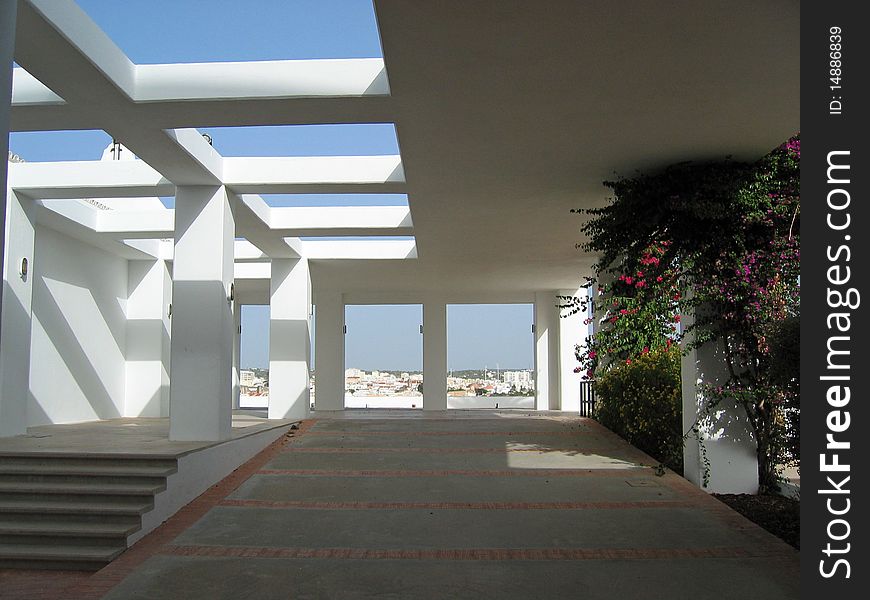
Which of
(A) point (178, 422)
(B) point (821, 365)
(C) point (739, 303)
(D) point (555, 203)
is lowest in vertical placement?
(A) point (178, 422)

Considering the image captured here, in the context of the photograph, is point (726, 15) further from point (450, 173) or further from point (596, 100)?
point (450, 173)

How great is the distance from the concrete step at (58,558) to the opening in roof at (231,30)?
389 cm

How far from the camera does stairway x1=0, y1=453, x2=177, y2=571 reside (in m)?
5.63

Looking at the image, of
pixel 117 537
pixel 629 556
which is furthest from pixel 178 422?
pixel 629 556

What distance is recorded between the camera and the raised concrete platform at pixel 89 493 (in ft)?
18.9

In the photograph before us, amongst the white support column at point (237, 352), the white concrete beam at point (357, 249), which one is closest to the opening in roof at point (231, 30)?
the white concrete beam at point (357, 249)

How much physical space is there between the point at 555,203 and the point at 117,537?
20.2 ft

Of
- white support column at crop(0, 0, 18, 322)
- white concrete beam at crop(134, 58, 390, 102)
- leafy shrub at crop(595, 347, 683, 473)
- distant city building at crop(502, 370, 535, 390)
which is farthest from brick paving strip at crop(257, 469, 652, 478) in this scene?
distant city building at crop(502, 370, 535, 390)

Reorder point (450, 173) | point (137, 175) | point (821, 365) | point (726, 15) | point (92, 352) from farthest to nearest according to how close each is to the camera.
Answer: point (92, 352) < point (137, 175) < point (450, 173) < point (726, 15) < point (821, 365)

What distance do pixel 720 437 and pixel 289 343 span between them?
8258 millimetres

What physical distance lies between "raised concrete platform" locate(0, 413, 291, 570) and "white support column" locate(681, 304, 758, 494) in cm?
510

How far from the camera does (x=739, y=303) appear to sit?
729 cm

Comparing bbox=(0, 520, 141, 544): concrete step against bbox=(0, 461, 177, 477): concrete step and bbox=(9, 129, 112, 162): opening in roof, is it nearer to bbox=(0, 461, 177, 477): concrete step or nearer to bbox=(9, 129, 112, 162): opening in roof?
bbox=(0, 461, 177, 477): concrete step

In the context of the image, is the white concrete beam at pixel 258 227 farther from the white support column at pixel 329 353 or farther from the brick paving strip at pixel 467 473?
the white support column at pixel 329 353
